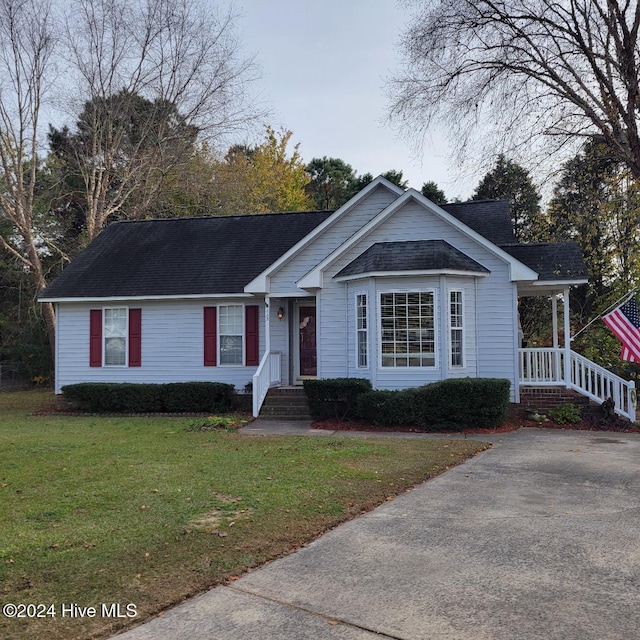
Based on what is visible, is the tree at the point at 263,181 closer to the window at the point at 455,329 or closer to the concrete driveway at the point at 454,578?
the window at the point at 455,329

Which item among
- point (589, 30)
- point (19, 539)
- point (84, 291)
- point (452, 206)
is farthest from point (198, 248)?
point (19, 539)

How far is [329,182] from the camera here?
39.6m

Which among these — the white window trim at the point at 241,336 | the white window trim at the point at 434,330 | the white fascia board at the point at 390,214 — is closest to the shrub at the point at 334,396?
the white window trim at the point at 434,330

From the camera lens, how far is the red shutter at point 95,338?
16672 mm

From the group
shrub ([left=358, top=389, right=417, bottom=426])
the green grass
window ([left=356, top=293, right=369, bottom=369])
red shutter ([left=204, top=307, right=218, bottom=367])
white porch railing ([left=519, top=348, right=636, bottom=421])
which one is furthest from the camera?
red shutter ([left=204, top=307, right=218, bottom=367])

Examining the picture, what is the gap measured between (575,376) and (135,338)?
1136 centimetres

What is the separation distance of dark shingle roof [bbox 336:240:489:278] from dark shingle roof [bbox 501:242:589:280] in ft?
3.71

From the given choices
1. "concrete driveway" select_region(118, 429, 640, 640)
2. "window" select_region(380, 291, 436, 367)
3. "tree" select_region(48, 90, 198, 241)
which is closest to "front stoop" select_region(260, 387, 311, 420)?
"window" select_region(380, 291, 436, 367)

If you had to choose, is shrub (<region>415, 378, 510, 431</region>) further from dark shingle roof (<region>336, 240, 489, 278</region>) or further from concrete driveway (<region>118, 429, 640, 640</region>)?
concrete driveway (<region>118, 429, 640, 640</region>)

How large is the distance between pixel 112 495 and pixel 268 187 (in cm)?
2840

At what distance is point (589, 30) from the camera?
1475cm

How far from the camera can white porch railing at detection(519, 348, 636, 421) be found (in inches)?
491

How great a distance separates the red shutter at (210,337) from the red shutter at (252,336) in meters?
0.88

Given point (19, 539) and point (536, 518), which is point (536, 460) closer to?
point (536, 518)
